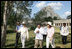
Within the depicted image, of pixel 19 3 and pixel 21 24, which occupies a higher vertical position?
pixel 19 3

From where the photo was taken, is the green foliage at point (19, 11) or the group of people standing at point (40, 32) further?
the green foliage at point (19, 11)

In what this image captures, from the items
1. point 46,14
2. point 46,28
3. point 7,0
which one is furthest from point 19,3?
point 46,28

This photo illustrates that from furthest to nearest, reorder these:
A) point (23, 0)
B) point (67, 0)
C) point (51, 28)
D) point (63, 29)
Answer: point (23, 0)
point (63, 29)
point (67, 0)
point (51, 28)

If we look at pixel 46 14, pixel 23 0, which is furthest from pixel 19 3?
pixel 46 14

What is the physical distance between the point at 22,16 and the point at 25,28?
2.60 metres

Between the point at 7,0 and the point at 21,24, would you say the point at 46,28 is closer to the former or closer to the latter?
the point at 21,24

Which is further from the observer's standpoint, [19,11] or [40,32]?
[19,11]

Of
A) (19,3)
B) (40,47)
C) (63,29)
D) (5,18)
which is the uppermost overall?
(19,3)

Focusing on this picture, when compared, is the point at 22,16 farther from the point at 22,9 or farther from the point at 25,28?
the point at 25,28

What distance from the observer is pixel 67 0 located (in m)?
7.76

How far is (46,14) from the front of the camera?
33.8 ft

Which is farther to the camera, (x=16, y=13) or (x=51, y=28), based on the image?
(x=16, y=13)

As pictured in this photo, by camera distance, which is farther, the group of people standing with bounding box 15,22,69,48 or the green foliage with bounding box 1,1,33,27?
the green foliage with bounding box 1,1,33,27

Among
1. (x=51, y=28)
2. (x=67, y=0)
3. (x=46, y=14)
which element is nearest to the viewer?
(x=51, y=28)
